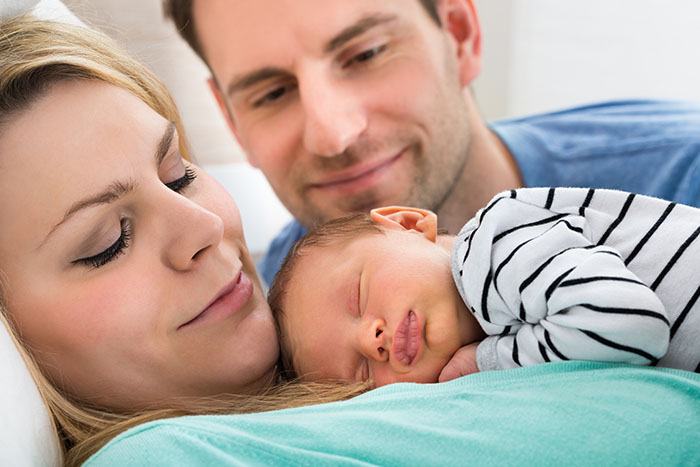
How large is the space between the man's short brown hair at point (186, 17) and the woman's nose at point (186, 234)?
95 centimetres

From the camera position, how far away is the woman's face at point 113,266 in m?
0.97

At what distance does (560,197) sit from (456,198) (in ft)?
3.02

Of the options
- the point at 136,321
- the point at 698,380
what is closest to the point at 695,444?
the point at 698,380

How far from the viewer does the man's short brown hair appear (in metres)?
1.81

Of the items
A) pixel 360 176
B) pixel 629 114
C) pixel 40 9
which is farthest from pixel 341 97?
pixel 629 114

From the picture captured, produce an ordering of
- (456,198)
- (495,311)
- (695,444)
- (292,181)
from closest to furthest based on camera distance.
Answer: (695,444), (495,311), (292,181), (456,198)

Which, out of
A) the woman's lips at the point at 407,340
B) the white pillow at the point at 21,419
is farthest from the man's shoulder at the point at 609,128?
the white pillow at the point at 21,419

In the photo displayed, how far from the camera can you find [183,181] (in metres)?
1.16

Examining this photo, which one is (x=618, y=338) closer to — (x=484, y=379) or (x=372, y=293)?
(x=484, y=379)

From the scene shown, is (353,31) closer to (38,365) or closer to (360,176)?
(360,176)

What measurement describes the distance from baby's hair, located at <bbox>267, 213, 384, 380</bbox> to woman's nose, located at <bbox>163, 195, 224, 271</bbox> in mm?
137

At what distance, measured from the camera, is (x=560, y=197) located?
3.30 ft

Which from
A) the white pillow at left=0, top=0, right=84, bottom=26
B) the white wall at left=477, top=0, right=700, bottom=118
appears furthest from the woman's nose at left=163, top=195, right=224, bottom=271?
the white wall at left=477, top=0, right=700, bottom=118

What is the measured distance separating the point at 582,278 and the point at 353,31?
0.91 m
